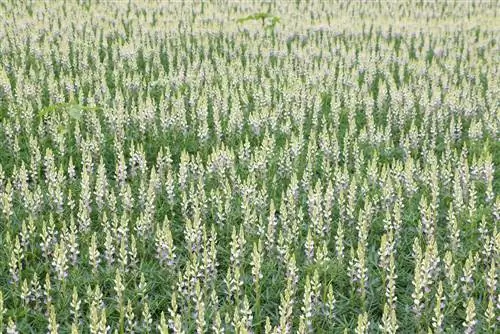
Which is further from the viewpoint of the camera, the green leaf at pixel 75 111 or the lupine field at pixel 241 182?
the green leaf at pixel 75 111

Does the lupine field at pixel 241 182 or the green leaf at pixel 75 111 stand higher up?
the green leaf at pixel 75 111

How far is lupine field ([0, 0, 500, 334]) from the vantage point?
652 centimetres

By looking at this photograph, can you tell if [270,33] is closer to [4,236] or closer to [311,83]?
[311,83]

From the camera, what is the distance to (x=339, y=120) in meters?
12.5

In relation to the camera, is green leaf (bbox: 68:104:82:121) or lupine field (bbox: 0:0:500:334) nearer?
lupine field (bbox: 0:0:500:334)

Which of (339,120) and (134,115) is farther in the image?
(339,120)

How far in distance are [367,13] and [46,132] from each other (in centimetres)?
1664

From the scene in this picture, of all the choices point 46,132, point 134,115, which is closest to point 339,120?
point 134,115

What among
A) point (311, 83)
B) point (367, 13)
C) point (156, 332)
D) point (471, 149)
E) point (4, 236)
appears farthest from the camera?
point (367, 13)

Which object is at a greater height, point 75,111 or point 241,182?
point 75,111

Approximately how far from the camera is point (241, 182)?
A: 9.48 metres

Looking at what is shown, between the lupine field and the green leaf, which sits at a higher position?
the green leaf

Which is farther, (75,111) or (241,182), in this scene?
(75,111)

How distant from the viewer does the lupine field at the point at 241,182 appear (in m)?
6.52
